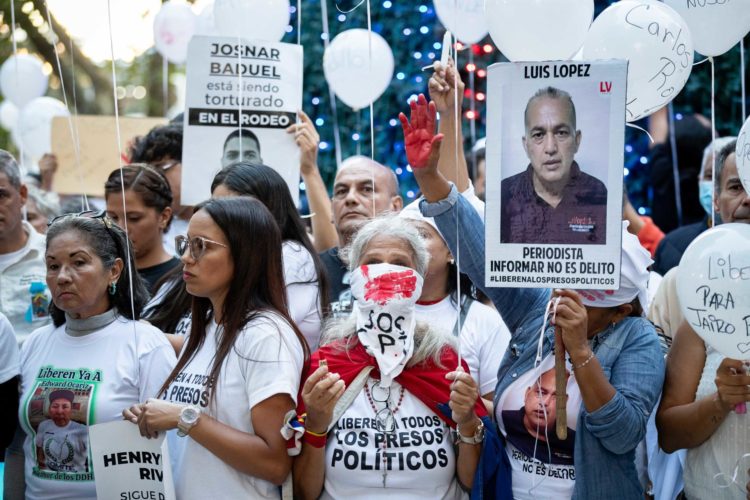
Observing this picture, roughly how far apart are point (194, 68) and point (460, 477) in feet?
8.77

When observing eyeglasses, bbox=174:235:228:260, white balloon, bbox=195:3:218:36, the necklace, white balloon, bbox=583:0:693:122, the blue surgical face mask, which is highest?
white balloon, bbox=195:3:218:36

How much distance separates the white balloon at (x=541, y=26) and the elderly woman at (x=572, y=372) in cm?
51

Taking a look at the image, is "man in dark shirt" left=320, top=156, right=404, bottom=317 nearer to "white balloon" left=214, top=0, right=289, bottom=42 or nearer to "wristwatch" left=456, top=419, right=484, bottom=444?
"white balloon" left=214, top=0, right=289, bottom=42

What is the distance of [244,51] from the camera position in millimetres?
5059

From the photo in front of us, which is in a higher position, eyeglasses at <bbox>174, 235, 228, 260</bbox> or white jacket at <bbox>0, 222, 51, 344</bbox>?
eyeglasses at <bbox>174, 235, 228, 260</bbox>

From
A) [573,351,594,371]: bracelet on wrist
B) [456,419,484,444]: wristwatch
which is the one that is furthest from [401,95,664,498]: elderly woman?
[456,419,484,444]: wristwatch

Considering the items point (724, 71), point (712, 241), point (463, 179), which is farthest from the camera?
point (724, 71)

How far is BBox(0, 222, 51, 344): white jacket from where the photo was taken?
476 centimetres

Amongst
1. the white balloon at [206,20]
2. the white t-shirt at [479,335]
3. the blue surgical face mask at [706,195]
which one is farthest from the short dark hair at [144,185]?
the blue surgical face mask at [706,195]

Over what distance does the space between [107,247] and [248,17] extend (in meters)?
1.96

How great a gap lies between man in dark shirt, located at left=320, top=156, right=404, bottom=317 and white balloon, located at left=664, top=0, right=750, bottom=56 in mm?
1614

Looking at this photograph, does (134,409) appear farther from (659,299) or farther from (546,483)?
(659,299)

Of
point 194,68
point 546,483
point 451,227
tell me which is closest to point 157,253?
point 194,68

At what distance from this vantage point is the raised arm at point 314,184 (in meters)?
5.04
